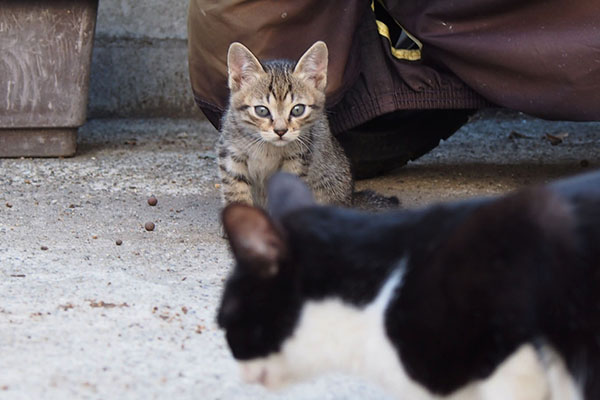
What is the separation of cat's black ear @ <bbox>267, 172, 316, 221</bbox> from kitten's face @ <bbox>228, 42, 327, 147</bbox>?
6.06 feet

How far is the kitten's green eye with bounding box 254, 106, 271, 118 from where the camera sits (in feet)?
11.7

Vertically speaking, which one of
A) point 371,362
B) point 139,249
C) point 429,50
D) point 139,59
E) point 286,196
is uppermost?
point 286,196

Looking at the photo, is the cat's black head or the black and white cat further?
the cat's black head

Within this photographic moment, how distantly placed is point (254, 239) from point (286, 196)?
0.18m

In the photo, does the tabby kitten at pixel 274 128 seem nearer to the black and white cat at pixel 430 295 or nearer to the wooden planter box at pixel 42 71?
the wooden planter box at pixel 42 71

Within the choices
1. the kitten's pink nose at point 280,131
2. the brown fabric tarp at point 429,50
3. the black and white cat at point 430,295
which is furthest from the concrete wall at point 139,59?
the black and white cat at point 430,295

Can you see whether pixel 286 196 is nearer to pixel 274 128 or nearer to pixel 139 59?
pixel 274 128

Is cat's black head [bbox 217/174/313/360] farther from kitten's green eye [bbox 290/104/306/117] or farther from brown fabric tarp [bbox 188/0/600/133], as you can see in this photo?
brown fabric tarp [bbox 188/0/600/133]

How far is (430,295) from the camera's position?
4.48 feet

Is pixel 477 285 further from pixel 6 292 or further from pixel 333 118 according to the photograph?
pixel 333 118

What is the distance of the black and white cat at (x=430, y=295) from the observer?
1324mm

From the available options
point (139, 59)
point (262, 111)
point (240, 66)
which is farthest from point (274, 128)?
point (139, 59)

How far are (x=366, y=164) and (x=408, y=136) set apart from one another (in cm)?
25

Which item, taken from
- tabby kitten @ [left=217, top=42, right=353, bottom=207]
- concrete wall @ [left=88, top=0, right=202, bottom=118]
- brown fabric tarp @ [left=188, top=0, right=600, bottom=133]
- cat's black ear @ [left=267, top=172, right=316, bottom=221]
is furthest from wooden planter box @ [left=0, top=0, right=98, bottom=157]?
cat's black ear @ [left=267, top=172, right=316, bottom=221]
